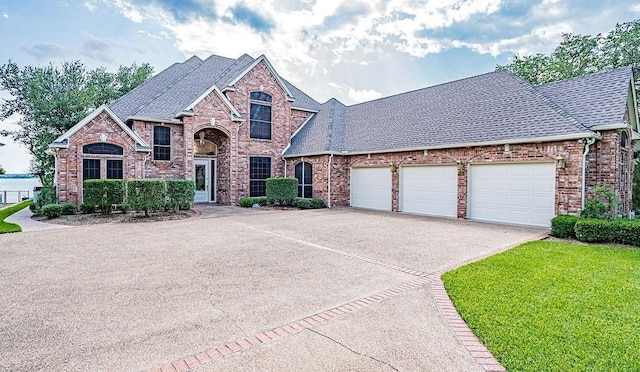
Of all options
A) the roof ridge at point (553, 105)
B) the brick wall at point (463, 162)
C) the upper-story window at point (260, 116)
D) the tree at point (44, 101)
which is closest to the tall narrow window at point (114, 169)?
the upper-story window at point (260, 116)

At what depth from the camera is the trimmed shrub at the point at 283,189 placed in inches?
686

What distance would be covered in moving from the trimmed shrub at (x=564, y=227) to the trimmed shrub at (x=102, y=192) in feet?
49.0

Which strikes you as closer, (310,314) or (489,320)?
(489,320)

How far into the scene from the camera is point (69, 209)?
43.5 ft

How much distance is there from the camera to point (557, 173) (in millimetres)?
10625

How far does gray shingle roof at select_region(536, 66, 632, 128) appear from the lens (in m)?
10.5

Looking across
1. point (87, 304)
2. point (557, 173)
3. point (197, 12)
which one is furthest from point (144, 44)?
point (557, 173)

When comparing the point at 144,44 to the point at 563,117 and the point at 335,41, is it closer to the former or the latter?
the point at 335,41

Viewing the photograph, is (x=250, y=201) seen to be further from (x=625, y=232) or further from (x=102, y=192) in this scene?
(x=625, y=232)

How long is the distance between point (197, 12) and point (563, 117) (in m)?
15.3

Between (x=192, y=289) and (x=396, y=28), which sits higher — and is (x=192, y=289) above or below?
below

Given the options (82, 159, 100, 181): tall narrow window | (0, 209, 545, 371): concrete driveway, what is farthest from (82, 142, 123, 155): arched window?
(0, 209, 545, 371): concrete driveway

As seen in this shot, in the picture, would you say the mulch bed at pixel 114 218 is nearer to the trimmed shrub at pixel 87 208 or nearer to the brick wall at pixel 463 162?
the trimmed shrub at pixel 87 208

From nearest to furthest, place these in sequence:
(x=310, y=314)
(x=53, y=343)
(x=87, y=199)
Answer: (x=53, y=343), (x=310, y=314), (x=87, y=199)
